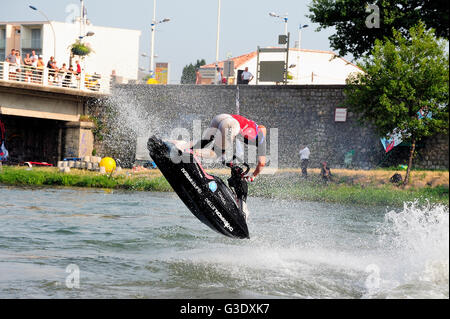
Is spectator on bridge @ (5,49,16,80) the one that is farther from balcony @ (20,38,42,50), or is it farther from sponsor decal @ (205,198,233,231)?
balcony @ (20,38,42,50)

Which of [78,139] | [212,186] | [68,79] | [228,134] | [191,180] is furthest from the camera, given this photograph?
[78,139]

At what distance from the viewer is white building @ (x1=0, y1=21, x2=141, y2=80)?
60.8 m

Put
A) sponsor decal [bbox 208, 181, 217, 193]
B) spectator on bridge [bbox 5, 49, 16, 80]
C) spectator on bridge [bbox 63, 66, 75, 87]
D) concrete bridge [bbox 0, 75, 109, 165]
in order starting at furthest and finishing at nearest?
1. spectator on bridge [bbox 63, 66, 75, 87]
2. concrete bridge [bbox 0, 75, 109, 165]
3. spectator on bridge [bbox 5, 49, 16, 80]
4. sponsor decal [bbox 208, 181, 217, 193]

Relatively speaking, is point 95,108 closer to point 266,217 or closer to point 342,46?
point 342,46

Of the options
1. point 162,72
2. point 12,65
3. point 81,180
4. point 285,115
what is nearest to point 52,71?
point 12,65

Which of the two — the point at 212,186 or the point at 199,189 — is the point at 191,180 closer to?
the point at 199,189

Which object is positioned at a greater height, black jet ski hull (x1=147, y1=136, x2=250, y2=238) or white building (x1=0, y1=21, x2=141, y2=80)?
white building (x1=0, y1=21, x2=141, y2=80)

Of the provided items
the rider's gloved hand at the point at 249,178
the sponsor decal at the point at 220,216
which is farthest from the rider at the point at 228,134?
the sponsor decal at the point at 220,216

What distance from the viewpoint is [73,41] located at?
6162cm

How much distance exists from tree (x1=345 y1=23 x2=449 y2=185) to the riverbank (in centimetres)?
114

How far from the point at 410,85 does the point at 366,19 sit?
21.6ft

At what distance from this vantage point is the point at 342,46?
31.7 meters

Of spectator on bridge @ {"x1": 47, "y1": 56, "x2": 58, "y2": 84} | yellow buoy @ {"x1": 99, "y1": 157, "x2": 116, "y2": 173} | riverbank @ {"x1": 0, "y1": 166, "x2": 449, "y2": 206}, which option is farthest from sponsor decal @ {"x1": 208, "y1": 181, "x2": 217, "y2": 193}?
spectator on bridge @ {"x1": 47, "y1": 56, "x2": 58, "y2": 84}

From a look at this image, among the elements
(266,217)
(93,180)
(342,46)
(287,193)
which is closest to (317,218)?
(266,217)
